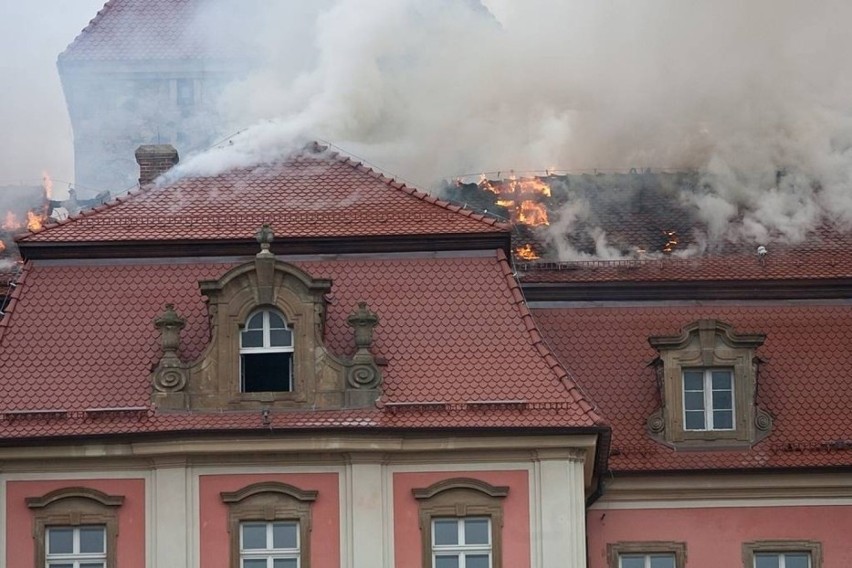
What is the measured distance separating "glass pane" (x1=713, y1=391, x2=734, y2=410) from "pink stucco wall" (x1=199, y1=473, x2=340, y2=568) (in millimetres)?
8000

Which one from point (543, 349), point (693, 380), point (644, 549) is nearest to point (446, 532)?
point (543, 349)

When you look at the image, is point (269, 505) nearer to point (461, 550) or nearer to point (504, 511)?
point (461, 550)

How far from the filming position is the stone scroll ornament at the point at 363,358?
5616cm

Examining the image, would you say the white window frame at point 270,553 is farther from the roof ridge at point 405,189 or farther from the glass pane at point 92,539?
the roof ridge at point 405,189

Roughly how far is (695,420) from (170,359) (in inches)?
387

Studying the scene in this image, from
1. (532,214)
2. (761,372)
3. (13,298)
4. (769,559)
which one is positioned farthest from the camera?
(532,214)

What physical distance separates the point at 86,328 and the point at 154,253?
1.96 meters

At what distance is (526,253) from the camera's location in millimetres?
65562

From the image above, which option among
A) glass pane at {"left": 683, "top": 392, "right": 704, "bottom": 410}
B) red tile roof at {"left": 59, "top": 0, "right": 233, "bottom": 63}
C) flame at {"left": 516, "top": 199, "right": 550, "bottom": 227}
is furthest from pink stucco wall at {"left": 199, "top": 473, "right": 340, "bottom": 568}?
red tile roof at {"left": 59, "top": 0, "right": 233, "bottom": 63}

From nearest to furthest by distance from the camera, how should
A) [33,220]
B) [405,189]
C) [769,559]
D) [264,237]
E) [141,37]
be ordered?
1. [264,237]
2. [769,559]
3. [405,189]
4. [33,220]
5. [141,37]

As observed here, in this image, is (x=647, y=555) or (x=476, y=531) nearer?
(x=476, y=531)

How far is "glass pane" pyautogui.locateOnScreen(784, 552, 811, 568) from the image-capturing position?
195 feet

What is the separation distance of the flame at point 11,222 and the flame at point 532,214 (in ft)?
33.2

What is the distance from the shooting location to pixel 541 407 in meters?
55.9
